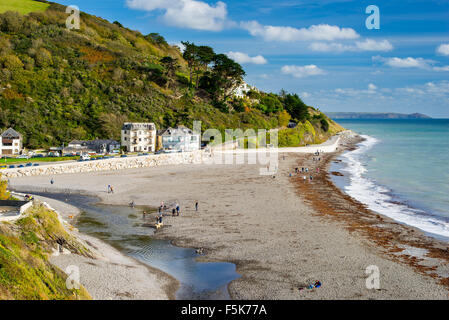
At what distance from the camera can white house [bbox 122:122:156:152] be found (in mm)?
63812

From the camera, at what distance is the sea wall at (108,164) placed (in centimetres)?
4384

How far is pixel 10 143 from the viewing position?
5556 centimetres

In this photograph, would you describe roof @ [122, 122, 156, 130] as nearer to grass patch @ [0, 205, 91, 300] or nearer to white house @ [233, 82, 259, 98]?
white house @ [233, 82, 259, 98]

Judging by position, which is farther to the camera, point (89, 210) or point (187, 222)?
point (89, 210)

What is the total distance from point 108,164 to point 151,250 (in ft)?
107

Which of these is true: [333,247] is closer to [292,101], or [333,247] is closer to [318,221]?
[318,221]

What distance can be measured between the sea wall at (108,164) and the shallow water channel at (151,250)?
15.0m

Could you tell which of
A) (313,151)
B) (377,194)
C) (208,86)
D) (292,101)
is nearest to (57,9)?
(208,86)

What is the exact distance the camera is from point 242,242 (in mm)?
23656

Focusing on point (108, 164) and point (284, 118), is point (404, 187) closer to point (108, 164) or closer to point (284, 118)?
point (108, 164)

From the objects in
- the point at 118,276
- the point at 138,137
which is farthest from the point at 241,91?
the point at 118,276

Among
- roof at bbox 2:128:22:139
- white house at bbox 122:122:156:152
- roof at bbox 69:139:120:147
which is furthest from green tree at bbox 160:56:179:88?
roof at bbox 2:128:22:139
